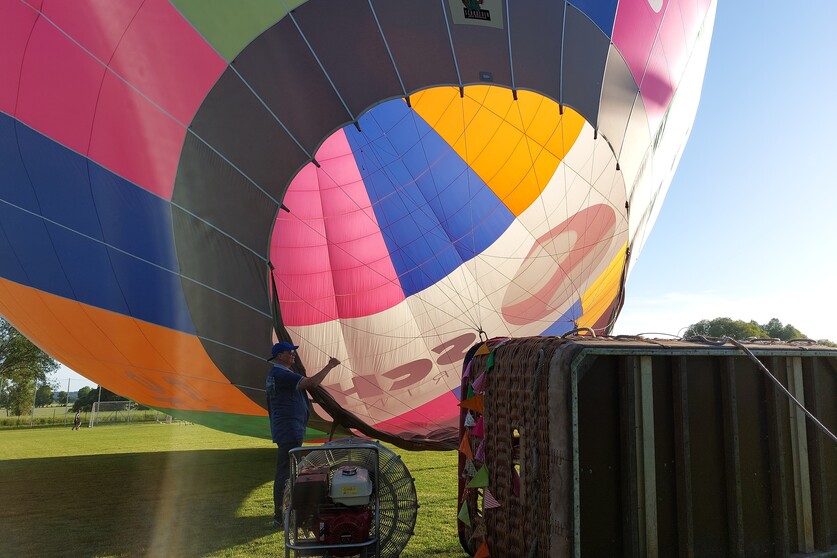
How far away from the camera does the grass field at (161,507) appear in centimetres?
377

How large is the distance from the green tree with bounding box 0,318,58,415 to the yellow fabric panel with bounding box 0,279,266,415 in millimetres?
24650

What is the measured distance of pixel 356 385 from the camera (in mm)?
5254

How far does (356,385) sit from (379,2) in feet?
9.69

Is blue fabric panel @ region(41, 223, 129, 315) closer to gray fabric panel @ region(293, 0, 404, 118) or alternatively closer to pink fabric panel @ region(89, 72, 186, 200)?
pink fabric panel @ region(89, 72, 186, 200)

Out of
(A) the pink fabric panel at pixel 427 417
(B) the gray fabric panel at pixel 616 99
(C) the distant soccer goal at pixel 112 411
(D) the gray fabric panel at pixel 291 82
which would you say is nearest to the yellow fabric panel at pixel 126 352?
(A) the pink fabric panel at pixel 427 417

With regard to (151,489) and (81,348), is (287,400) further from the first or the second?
(151,489)

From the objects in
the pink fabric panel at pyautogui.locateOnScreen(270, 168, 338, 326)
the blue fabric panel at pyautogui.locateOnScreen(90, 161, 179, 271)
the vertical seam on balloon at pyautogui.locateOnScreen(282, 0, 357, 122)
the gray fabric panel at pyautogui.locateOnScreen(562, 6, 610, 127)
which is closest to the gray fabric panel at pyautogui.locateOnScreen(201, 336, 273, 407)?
the blue fabric panel at pyautogui.locateOnScreen(90, 161, 179, 271)

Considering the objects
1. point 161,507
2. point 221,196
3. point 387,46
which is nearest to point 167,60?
point 221,196

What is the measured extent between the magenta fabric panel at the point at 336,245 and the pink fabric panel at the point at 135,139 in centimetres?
166

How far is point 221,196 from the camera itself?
13.2 feet

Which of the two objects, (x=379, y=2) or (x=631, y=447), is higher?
(x=379, y=2)

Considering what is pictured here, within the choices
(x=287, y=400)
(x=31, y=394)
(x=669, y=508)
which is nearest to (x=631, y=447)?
(x=669, y=508)

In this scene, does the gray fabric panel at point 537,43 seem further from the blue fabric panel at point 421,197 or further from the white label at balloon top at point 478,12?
the blue fabric panel at point 421,197

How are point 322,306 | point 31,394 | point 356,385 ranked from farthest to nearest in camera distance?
point 31,394
point 322,306
point 356,385
